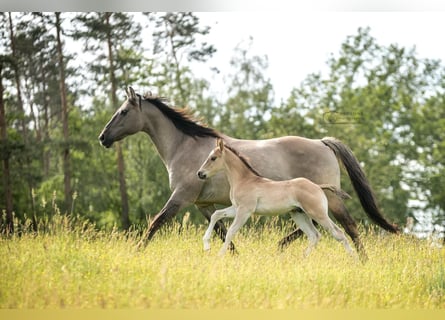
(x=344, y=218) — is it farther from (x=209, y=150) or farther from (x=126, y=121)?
(x=126, y=121)

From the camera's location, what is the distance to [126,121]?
7.82m

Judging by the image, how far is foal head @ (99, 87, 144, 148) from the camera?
307 inches

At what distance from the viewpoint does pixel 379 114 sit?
1216 centimetres

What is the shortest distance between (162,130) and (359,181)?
222 cm

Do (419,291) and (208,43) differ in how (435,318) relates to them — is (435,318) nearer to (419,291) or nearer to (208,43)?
(419,291)

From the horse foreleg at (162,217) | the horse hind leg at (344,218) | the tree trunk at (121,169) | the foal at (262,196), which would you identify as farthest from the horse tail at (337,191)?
the tree trunk at (121,169)

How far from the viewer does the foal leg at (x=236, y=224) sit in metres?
6.73

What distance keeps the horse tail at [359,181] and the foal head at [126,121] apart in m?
2.13

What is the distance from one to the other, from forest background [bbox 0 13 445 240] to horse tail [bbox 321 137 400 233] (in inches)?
73.7

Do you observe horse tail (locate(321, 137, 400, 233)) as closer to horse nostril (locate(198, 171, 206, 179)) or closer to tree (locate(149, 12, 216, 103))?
horse nostril (locate(198, 171, 206, 179))

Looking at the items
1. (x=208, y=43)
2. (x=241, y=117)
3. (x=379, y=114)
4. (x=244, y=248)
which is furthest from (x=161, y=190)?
(x=244, y=248)

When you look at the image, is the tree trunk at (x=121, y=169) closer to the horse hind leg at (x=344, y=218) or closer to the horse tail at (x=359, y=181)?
the horse tail at (x=359, y=181)

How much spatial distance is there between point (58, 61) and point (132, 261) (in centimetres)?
481

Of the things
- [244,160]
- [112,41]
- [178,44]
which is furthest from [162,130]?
[112,41]
